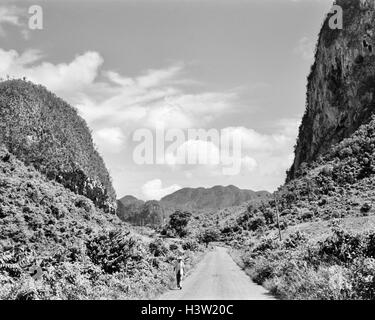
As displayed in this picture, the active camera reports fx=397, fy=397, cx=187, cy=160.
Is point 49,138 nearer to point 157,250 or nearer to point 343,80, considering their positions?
point 343,80

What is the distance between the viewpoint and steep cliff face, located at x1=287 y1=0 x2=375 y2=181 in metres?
90.9

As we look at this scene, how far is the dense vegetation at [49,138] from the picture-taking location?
387 feet

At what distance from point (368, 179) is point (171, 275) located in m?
55.7

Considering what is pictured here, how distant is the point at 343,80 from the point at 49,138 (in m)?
96.9

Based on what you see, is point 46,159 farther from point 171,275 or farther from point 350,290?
point 350,290

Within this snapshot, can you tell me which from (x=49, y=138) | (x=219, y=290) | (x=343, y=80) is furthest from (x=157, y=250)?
(x=49, y=138)

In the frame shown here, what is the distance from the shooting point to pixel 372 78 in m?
89.2

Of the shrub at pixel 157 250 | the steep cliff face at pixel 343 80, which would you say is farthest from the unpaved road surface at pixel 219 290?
the steep cliff face at pixel 343 80

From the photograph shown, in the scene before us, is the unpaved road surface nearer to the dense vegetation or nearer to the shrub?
the shrub

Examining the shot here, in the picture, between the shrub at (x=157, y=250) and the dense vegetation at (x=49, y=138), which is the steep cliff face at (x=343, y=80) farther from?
the dense vegetation at (x=49, y=138)

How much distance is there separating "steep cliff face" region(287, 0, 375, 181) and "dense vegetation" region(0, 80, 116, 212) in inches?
2804

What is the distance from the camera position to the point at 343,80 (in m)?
98.9

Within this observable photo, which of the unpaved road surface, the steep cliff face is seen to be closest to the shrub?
the unpaved road surface
